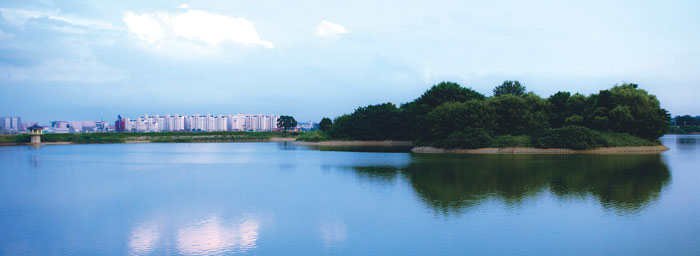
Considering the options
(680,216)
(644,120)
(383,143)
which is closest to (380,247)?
(680,216)

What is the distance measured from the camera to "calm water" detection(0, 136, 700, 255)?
32.4 ft

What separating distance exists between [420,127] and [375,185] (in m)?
26.4

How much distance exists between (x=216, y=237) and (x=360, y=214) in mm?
4100

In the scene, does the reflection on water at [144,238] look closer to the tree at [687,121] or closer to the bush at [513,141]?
the bush at [513,141]

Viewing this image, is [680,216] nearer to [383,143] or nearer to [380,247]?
[380,247]

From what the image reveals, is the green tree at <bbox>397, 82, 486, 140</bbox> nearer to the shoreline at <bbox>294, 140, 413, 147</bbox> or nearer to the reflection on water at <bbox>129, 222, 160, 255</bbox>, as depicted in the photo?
the shoreline at <bbox>294, 140, 413, 147</bbox>

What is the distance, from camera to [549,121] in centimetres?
4306

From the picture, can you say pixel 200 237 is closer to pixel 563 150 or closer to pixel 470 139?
pixel 470 139

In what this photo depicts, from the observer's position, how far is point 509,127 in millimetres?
41188

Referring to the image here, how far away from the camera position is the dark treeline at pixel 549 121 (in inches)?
1495

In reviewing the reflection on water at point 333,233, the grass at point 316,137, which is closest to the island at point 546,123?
the grass at point 316,137

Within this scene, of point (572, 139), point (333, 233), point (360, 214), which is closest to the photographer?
point (333, 233)

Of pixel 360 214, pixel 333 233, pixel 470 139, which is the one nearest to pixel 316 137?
pixel 470 139

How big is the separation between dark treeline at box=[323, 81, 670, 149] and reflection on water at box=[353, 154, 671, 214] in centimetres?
1092
